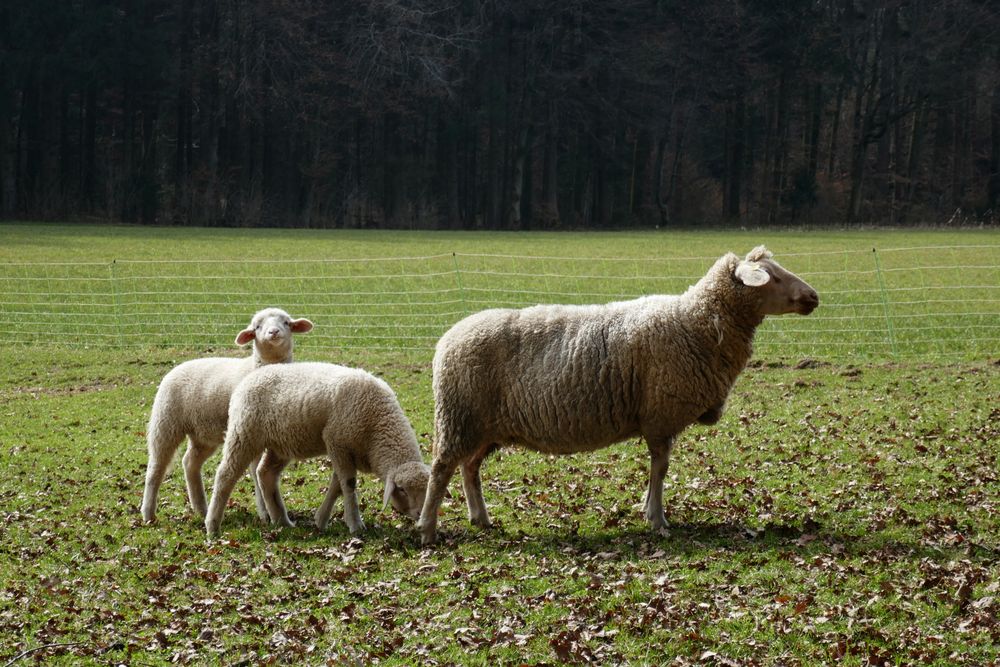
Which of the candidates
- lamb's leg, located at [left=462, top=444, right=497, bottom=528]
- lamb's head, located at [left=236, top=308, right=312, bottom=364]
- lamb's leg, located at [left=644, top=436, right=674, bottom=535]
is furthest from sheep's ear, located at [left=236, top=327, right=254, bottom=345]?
lamb's leg, located at [left=644, top=436, right=674, bottom=535]

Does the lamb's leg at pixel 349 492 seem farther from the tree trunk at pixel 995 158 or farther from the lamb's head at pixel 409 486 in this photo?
the tree trunk at pixel 995 158

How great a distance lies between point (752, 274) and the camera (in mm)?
9000

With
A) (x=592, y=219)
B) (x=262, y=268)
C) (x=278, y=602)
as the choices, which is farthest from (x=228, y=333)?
(x=592, y=219)

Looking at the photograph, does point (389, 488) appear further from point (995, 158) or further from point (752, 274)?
point (995, 158)

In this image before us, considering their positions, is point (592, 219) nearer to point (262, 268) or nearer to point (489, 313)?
point (262, 268)

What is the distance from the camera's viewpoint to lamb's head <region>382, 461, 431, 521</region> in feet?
29.7

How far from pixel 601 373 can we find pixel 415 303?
12270 mm

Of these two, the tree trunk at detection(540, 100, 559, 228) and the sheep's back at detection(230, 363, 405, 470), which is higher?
the tree trunk at detection(540, 100, 559, 228)

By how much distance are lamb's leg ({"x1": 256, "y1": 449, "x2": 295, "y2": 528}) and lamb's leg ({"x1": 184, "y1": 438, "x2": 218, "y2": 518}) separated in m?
0.80

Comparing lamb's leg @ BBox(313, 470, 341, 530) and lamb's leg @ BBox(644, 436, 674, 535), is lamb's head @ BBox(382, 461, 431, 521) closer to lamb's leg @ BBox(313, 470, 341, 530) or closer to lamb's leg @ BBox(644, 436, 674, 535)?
lamb's leg @ BBox(313, 470, 341, 530)

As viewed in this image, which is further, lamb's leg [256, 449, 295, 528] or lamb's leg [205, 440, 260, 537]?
lamb's leg [256, 449, 295, 528]

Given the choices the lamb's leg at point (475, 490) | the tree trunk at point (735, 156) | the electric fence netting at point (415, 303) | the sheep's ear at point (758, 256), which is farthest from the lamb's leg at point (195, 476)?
the tree trunk at point (735, 156)

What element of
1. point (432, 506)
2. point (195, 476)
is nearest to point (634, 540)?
point (432, 506)

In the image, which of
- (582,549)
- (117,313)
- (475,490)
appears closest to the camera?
(582,549)
